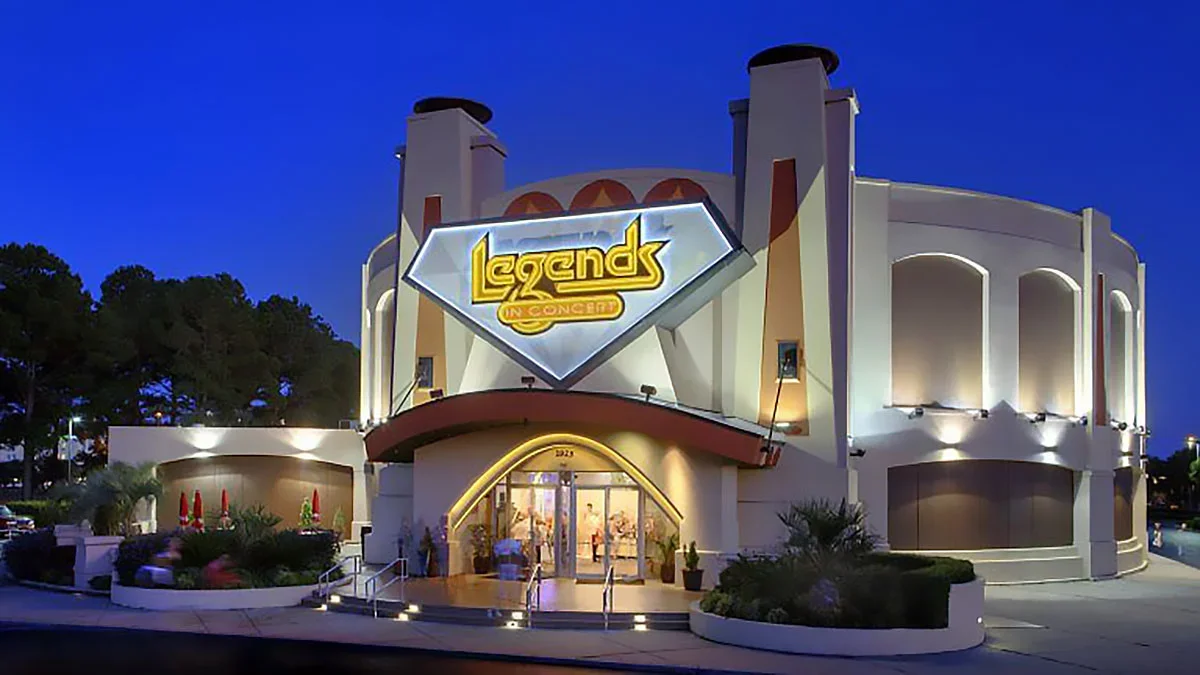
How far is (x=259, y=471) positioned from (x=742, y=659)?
91.4 feet

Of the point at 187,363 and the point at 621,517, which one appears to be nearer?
the point at 621,517

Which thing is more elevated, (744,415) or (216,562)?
(744,415)

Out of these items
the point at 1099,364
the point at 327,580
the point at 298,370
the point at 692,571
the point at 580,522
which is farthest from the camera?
the point at 298,370

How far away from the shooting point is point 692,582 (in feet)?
83.7

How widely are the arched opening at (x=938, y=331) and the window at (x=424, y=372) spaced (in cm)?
1257

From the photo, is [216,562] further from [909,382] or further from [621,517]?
[909,382]

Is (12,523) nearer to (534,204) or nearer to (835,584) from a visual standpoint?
(534,204)

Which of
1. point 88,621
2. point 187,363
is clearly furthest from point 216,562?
point 187,363

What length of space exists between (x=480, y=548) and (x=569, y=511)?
106 inches

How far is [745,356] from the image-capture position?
27.8 m

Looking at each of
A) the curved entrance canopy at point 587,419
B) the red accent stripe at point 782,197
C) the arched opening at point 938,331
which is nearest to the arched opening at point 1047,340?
the arched opening at point 938,331

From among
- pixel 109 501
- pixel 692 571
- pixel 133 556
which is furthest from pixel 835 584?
pixel 109 501

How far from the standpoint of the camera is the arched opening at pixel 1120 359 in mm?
35688

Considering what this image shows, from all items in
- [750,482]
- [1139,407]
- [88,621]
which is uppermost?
[1139,407]
